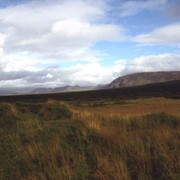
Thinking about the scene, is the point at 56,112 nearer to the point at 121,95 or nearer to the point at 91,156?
the point at 91,156

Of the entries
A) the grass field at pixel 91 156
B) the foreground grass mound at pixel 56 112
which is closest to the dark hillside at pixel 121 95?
the foreground grass mound at pixel 56 112

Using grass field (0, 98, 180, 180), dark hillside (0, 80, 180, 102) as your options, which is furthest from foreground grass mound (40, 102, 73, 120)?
dark hillside (0, 80, 180, 102)

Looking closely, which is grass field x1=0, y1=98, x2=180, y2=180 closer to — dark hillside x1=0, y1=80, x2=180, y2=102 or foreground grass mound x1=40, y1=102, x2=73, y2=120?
foreground grass mound x1=40, y1=102, x2=73, y2=120

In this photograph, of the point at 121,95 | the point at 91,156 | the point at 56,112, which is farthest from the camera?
the point at 121,95

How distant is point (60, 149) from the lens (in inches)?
289

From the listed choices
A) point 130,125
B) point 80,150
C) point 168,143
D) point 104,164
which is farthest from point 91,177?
point 130,125

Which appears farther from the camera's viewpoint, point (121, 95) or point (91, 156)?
point (121, 95)

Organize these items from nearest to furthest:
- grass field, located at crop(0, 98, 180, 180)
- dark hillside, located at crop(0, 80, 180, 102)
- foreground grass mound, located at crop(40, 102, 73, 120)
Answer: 1. grass field, located at crop(0, 98, 180, 180)
2. foreground grass mound, located at crop(40, 102, 73, 120)
3. dark hillside, located at crop(0, 80, 180, 102)

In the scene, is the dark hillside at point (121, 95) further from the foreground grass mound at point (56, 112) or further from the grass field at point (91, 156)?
the grass field at point (91, 156)

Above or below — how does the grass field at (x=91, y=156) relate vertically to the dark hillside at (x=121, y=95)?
above

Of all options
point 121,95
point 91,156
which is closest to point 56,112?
point 91,156

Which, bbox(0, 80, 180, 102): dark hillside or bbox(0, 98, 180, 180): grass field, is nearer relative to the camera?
bbox(0, 98, 180, 180): grass field

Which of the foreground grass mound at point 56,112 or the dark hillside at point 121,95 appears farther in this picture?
the dark hillside at point 121,95

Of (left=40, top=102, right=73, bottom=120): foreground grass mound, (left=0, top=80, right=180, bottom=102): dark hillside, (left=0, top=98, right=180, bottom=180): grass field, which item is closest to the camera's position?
(left=0, top=98, right=180, bottom=180): grass field
